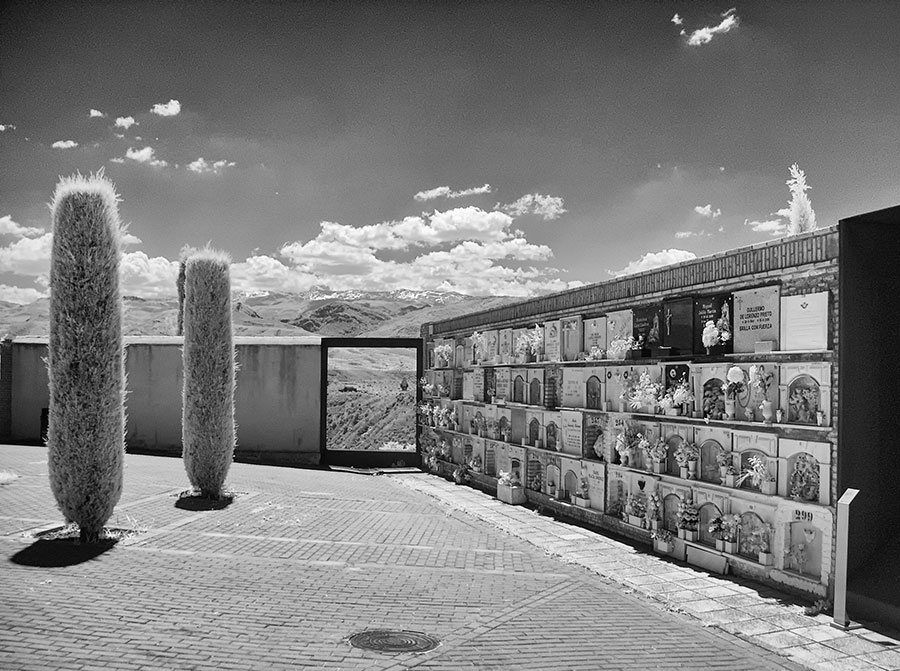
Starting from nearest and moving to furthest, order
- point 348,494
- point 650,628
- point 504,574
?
point 650,628, point 504,574, point 348,494

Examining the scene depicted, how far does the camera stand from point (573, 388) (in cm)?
1367

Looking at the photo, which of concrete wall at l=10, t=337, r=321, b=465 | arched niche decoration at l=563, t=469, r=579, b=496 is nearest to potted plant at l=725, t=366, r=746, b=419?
arched niche decoration at l=563, t=469, r=579, b=496

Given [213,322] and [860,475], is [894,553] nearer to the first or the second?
[860,475]

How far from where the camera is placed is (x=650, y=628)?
7.41 metres

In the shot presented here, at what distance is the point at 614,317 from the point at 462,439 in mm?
7396

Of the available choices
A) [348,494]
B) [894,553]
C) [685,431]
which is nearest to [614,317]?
[685,431]

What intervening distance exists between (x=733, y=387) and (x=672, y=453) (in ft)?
6.04

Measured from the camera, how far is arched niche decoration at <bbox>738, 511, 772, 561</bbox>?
360 inches

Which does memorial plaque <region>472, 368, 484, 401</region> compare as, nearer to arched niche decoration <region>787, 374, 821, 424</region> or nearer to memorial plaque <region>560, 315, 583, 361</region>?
A: memorial plaque <region>560, 315, 583, 361</region>

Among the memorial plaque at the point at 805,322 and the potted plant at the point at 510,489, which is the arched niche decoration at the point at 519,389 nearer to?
the potted plant at the point at 510,489

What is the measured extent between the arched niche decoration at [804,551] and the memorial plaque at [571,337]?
555cm

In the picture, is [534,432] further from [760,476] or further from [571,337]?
[760,476]

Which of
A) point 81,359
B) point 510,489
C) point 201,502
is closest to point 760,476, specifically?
point 510,489

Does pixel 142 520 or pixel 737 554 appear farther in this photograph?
pixel 142 520
